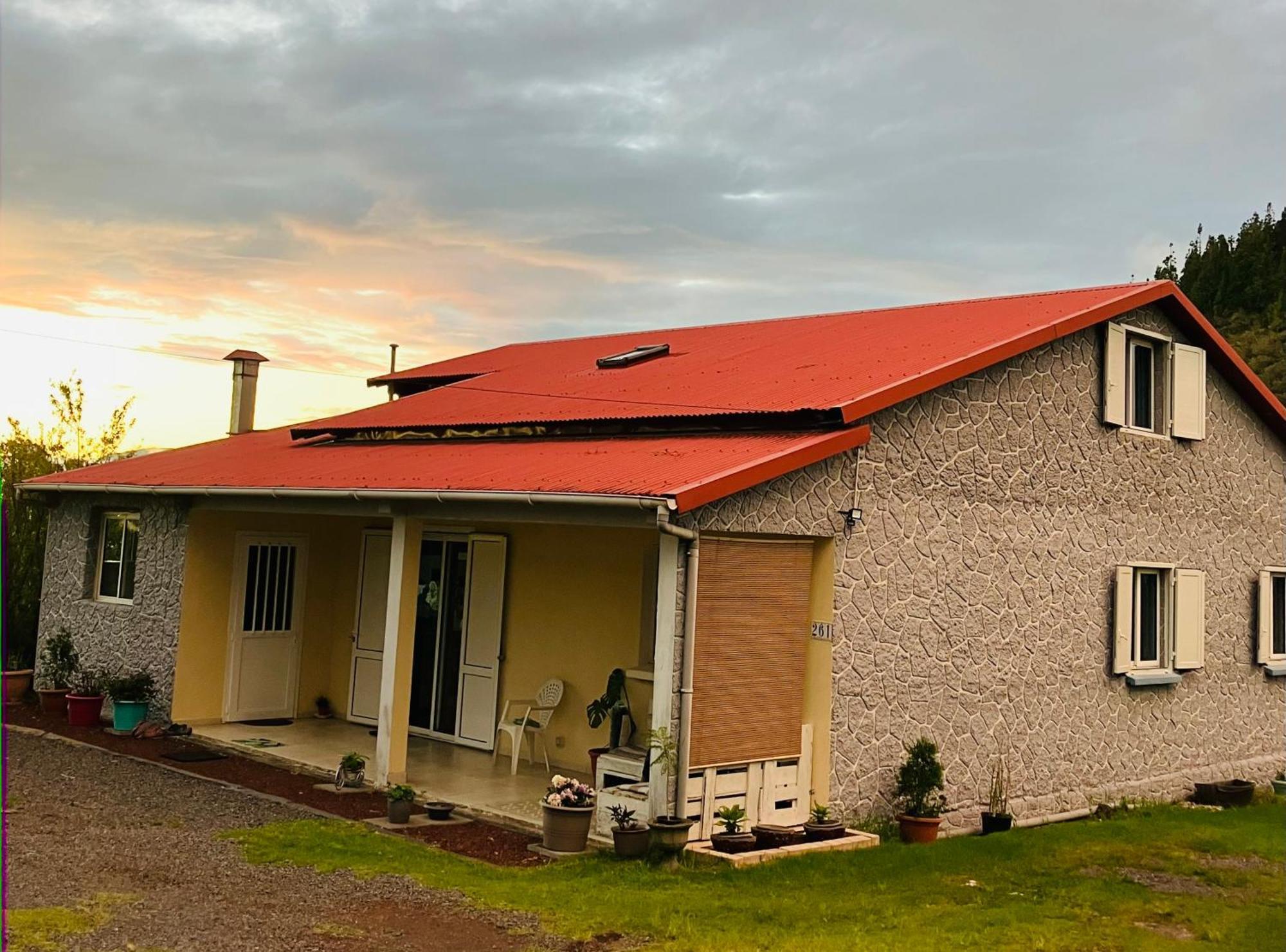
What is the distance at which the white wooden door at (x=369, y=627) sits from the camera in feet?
42.7

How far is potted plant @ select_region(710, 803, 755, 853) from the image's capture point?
25.1 feet

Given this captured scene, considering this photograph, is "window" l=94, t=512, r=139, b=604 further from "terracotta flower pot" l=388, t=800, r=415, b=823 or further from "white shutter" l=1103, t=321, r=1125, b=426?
"white shutter" l=1103, t=321, r=1125, b=426

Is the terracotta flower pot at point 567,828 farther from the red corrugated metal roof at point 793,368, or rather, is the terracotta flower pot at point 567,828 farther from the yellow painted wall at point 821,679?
the red corrugated metal roof at point 793,368

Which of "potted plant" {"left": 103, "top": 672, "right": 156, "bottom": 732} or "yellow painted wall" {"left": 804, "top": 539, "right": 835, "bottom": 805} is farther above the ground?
"yellow painted wall" {"left": 804, "top": 539, "right": 835, "bottom": 805}

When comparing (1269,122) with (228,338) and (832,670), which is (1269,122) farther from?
(228,338)

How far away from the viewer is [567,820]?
7.82 metres

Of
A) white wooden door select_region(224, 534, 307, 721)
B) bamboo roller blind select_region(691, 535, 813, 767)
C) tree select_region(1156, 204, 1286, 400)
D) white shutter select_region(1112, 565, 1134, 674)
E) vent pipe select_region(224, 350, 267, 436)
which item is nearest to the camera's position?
bamboo roller blind select_region(691, 535, 813, 767)

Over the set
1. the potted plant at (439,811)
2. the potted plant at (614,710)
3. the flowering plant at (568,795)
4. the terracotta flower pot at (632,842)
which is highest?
the potted plant at (614,710)

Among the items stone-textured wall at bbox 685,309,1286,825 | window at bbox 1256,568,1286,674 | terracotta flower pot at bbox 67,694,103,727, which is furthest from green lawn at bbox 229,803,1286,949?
terracotta flower pot at bbox 67,694,103,727

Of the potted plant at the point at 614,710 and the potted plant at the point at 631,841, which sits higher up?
the potted plant at the point at 614,710

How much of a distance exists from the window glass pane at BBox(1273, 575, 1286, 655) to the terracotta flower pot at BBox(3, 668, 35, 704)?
47.6 feet

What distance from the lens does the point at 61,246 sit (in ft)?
43.7

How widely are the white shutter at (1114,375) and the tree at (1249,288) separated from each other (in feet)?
107

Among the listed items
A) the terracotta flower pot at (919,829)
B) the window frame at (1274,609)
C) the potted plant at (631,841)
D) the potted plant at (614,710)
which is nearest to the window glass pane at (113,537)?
the potted plant at (614,710)
